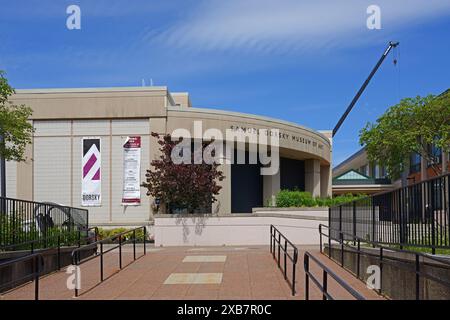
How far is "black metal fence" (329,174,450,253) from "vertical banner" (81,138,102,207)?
59.3 ft

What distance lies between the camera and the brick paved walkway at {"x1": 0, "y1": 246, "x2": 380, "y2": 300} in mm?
10859

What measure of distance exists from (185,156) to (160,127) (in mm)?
5345

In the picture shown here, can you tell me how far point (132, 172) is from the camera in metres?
31.1

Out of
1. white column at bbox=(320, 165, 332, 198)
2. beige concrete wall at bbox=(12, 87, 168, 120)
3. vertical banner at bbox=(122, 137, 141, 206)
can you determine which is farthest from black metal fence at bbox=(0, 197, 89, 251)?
white column at bbox=(320, 165, 332, 198)

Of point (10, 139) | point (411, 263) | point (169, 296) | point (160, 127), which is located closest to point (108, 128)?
point (160, 127)

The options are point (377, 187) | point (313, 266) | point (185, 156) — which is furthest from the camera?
point (377, 187)

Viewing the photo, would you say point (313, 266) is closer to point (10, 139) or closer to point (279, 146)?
point (10, 139)

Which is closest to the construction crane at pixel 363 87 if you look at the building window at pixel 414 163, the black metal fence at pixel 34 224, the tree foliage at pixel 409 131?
the building window at pixel 414 163

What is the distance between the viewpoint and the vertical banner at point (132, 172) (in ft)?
102

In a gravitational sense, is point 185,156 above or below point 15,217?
above

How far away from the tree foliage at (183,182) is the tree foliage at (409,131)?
14.2 meters

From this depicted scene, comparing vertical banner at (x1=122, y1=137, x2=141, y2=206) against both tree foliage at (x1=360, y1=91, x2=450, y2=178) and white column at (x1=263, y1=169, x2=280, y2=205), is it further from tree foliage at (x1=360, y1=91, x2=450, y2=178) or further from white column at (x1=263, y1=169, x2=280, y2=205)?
tree foliage at (x1=360, y1=91, x2=450, y2=178)

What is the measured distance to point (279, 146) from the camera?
3519 centimetres
